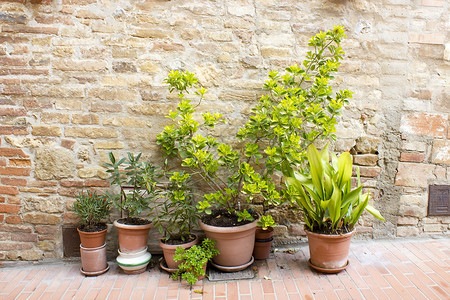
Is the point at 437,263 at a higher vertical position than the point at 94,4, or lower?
lower

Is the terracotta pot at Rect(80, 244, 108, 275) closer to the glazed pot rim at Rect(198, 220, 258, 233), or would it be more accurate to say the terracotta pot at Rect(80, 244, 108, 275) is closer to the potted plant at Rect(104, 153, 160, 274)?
the potted plant at Rect(104, 153, 160, 274)

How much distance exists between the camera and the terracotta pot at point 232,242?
8.57 ft

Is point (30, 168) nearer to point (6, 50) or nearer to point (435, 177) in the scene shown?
point (6, 50)

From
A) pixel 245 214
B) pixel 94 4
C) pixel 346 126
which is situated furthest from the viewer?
pixel 346 126

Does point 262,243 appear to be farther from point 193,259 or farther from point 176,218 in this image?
point 176,218

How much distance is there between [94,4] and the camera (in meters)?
2.81

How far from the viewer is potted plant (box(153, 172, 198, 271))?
105 inches

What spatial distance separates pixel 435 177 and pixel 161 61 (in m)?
2.90

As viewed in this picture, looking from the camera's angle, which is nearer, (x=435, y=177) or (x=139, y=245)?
(x=139, y=245)

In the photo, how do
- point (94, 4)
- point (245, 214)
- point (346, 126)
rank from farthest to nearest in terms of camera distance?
point (346, 126) → point (94, 4) → point (245, 214)

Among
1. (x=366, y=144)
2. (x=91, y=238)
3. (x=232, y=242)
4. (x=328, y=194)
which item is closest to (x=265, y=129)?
(x=328, y=194)

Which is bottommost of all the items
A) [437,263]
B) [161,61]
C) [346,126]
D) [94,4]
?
[437,263]

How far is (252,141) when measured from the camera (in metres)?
2.86

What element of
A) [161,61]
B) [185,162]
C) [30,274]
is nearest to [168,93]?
[161,61]
